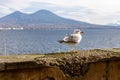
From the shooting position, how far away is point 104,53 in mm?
5098

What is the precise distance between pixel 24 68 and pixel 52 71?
42 centimetres

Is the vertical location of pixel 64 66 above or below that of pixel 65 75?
above

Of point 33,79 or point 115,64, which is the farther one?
point 115,64

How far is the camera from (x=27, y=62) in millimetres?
4430

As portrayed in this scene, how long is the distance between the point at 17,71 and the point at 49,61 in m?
0.47

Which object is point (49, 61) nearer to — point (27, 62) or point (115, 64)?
point (27, 62)

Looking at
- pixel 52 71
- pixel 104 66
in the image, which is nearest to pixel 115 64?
pixel 104 66

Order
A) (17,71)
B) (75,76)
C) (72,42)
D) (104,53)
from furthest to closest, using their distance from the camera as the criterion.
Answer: (72,42), (104,53), (75,76), (17,71)

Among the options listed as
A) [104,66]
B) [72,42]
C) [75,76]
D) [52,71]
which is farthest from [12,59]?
[72,42]

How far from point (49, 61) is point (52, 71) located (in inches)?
5.6

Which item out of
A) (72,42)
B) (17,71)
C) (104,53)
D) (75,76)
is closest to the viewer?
(17,71)

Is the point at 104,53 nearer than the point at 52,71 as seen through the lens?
No

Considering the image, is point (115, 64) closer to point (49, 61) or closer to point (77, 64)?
point (77, 64)

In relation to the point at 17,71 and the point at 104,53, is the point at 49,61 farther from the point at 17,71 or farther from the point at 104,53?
the point at 104,53
